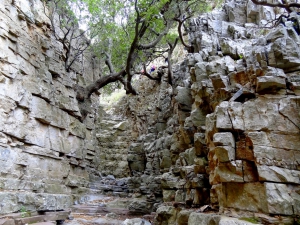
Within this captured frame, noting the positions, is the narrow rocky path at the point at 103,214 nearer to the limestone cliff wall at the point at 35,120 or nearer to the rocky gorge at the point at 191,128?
the rocky gorge at the point at 191,128

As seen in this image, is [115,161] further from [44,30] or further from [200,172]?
[200,172]

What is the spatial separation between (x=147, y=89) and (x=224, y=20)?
33.4 ft

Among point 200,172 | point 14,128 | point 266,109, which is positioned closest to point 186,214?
point 200,172

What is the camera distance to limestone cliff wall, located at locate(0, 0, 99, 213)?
27.5 feet

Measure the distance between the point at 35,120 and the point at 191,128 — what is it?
5904mm

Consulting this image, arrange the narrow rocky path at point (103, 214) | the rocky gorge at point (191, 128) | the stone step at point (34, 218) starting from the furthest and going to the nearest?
the narrow rocky path at point (103, 214) → the stone step at point (34, 218) → the rocky gorge at point (191, 128)

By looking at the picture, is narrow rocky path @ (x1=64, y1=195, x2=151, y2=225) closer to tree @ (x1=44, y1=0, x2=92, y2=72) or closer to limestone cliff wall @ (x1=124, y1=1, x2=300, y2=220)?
limestone cliff wall @ (x1=124, y1=1, x2=300, y2=220)

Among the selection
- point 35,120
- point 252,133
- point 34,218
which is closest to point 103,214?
point 34,218

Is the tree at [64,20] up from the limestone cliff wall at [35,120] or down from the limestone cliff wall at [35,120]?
up

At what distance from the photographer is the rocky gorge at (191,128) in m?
4.94

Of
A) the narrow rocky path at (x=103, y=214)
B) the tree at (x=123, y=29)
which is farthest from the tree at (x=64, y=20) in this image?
the narrow rocky path at (x=103, y=214)

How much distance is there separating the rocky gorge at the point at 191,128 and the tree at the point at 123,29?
0.89m

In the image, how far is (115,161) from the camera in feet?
69.9

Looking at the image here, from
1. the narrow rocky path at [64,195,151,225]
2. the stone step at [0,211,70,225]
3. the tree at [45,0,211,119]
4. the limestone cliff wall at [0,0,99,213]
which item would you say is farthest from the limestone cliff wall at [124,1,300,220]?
the tree at [45,0,211,119]
